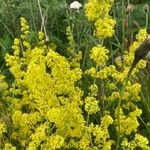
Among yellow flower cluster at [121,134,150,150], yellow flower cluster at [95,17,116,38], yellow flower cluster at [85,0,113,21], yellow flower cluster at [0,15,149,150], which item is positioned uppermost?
yellow flower cluster at [85,0,113,21]

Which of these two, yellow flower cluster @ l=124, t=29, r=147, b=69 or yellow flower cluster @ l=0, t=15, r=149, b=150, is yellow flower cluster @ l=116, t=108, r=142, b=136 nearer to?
yellow flower cluster @ l=0, t=15, r=149, b=150

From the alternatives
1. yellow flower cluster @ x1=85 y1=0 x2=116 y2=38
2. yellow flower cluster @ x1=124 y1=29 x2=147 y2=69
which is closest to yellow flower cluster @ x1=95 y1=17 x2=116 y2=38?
yellow flower cluster @ x1=85 y1=0 x2=116 y2=38

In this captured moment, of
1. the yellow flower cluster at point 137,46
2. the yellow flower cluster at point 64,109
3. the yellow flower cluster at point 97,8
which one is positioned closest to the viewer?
the yellow flower cluster at point 64,109

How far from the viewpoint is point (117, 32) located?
438 centimetres

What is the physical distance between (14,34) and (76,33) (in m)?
0.61

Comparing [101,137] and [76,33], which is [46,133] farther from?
[76,33]

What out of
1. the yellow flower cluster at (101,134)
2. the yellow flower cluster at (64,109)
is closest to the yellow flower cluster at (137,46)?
the yellow flower cluster at (64,109)

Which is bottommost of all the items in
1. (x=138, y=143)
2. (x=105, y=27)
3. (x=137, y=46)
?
(x=138, y=143)

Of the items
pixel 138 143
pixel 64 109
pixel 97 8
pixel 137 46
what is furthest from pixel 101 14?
pixel 138 143

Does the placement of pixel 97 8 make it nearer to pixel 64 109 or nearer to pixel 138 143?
pixel 64 109

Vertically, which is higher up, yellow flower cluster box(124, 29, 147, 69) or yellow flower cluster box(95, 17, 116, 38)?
yellow flower cluster box(95, 17, 116, 38)

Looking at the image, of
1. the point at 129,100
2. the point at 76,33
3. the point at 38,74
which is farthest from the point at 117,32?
the point at 38,74

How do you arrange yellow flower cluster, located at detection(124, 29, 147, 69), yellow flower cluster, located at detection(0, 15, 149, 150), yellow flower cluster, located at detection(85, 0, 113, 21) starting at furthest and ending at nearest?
1. yellow flower cluster, located at detection(124, 29, 147, 69)
2. yellow flower cluster, located at detection(85, 0, 113, 21)
3. yellow flower cluster, located at detection(0, 15, 149, 150)

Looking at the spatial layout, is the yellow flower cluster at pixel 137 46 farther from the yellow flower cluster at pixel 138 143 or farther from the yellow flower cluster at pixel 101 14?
the yellow flower cluster at pixel 138 143
